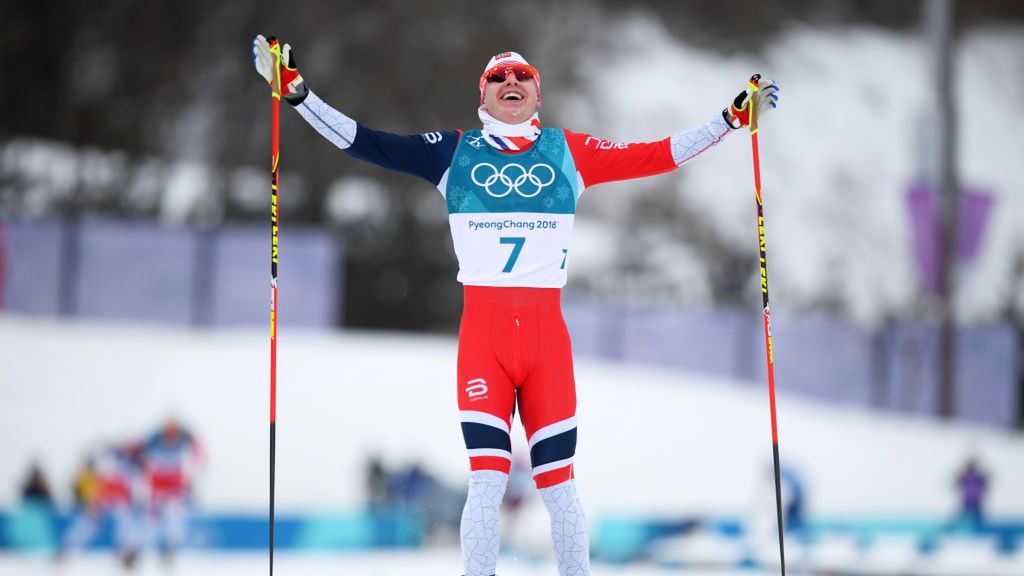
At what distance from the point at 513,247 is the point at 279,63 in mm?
1025

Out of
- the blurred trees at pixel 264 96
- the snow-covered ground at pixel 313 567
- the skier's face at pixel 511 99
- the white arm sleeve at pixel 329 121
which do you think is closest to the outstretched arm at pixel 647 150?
the skier's face at pixel 511 99

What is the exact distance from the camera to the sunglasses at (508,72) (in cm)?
369

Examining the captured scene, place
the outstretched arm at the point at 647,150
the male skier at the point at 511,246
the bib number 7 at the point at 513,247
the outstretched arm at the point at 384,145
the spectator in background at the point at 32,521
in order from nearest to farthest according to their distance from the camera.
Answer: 1. the male skier at the point at 511,246
2. the bib number 7 at the point at 513,247
3. the outstretched arm at the point at 384,145
4. the outstretched arm at the point at 647,150
5. the spectator in background at the point at 32,521

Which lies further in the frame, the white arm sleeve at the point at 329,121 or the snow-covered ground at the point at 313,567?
the snow-covered ground at the point at 313,567

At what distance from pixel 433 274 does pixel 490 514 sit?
7.24 metres

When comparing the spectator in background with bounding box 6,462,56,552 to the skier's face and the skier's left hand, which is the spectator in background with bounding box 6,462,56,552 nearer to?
the skier's face

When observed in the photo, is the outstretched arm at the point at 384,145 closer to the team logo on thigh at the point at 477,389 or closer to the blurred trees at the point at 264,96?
the team logo on thigh at the point at 477,389

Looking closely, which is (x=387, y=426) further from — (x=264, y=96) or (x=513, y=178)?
(x=513, y=178)

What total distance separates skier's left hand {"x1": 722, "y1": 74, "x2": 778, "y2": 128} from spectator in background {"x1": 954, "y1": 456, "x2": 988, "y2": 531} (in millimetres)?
6611

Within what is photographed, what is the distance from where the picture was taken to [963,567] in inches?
321

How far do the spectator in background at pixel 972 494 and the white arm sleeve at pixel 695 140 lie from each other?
263 inches

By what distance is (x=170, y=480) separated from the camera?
26.7ft

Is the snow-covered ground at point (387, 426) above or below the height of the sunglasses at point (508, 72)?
below

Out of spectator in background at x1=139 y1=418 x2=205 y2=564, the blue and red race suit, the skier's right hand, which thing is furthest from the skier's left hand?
spectator in background at x1=139 y1=418 x2=205 y2=564
